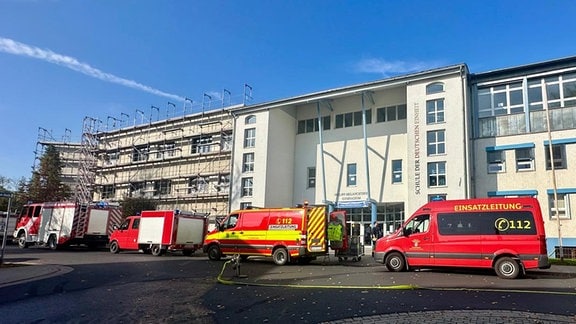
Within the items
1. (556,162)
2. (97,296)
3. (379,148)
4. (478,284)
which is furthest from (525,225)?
(379,148)

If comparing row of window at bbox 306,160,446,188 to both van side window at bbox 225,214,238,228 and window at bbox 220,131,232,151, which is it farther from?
van side window at bbox 225,214,238,228

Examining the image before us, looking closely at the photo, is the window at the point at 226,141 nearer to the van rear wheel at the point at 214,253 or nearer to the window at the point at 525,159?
the van rear wheel at the point at 214,253

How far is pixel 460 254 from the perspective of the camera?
14258 mm

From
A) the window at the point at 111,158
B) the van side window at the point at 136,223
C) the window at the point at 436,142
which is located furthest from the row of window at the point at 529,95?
the window at the point at 111,158

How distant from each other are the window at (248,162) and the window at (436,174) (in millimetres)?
16079

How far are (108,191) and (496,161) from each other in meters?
44.1

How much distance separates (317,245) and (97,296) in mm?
10766

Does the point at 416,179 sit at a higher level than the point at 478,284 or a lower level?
higher

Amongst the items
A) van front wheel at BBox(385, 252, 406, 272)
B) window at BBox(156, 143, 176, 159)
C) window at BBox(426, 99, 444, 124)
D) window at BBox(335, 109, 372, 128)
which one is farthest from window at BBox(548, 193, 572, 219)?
window at BBox(156, 143, 176, 159)

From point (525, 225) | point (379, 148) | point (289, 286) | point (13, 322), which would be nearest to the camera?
point (13, 322)

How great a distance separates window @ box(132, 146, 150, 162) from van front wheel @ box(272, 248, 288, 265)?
121ft

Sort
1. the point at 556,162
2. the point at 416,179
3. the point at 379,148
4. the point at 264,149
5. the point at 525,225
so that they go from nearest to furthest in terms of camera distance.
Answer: the point at 525,225
the point at 556,162
the point at 416,179
the point at 379,148
the point at 264,149

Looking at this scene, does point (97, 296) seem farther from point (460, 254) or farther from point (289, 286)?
point (460, 254)

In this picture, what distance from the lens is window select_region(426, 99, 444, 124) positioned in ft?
104
